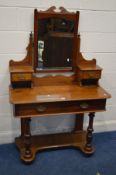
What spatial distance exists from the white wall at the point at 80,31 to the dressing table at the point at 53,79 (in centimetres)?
7

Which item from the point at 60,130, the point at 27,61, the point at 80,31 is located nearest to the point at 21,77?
the point at 27,61

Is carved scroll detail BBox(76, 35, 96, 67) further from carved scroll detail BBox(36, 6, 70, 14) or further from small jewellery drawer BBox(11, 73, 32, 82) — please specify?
small jewellery drawer BBox(11, 73, 32, 82)

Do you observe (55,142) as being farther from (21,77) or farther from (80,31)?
(80,31)

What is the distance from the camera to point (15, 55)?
216 centimetres

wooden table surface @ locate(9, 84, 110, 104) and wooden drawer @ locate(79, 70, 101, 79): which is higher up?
wooden drawer @ locate(79, 70, 101, 79)

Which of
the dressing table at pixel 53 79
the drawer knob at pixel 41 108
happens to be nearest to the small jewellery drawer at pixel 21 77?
the dressing table at pixel 53 79

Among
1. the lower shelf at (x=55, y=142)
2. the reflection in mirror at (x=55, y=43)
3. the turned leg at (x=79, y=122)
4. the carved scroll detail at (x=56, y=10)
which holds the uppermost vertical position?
the carved scroll detail at (x=56, y=10)

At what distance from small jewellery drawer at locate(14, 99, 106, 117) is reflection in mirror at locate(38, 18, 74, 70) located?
38 cm

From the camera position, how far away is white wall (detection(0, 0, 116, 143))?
2051 mm

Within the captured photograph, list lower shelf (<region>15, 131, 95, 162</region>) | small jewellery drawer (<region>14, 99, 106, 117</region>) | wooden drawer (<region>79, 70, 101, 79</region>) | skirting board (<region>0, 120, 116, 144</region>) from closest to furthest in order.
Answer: small jewellery drawer (<region>14, 99, 106, 117</region>) < wooden drawer (<region>79, 70, 101, 79</region>) < lower shelf (<region>15, 131, 95, 162</region>) < skirting board (<region>0, 120, 116, 144</region>)

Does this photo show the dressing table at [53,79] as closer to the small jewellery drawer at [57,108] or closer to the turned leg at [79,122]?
the small jewellery drawer at [57,108]

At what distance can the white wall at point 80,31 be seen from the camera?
80.7 inches

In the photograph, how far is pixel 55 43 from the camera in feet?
7.13

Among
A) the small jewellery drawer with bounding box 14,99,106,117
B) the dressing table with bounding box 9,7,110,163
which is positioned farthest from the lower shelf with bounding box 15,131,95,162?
the small jewellery drawer with bounding box 14,99,106,117
